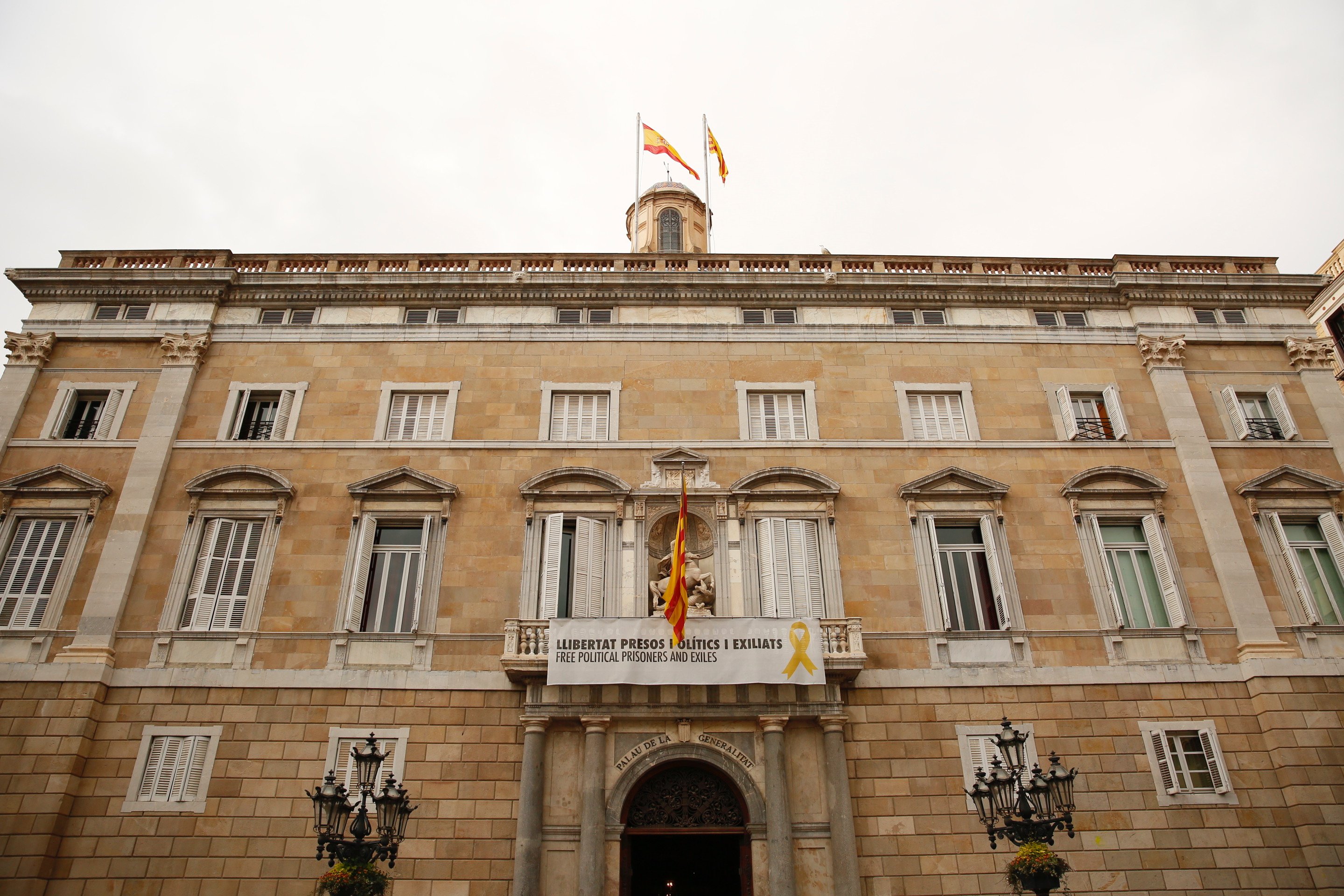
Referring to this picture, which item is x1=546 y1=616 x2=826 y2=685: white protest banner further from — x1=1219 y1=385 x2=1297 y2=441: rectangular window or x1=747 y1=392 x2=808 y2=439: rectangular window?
x1=1219 y1=385 x2=1297 y2=441: rectangular window

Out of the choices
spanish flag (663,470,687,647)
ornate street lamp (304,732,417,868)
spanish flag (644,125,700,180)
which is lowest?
ornate street lamp (304,732,417,868)

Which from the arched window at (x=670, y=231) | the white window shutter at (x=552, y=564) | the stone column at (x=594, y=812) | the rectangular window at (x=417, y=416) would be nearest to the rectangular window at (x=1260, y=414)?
the white window shutter at (x=552, y=564)

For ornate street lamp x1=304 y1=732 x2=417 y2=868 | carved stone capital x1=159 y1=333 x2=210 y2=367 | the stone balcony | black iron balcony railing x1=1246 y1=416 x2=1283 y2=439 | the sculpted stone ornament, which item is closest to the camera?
ornate street lamp x1=304 y1=732 x2=417 y2=868

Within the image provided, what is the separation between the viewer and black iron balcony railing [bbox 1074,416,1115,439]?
20141 millimetres

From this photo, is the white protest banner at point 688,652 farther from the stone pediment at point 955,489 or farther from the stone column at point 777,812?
the stone pediment at point 955,489

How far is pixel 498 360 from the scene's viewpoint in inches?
816

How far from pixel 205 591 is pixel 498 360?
786cm

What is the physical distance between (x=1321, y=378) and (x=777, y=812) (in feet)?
54.1

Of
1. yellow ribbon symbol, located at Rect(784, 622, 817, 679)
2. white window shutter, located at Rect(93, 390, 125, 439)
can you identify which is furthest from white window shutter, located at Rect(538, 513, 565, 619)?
white window shutter, located at Rect(93, 390, 125, 439)

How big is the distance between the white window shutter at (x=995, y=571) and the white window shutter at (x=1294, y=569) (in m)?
5.98

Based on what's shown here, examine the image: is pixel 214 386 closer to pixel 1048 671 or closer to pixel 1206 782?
pixel 1048 671

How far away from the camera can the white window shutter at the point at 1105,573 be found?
704 inches

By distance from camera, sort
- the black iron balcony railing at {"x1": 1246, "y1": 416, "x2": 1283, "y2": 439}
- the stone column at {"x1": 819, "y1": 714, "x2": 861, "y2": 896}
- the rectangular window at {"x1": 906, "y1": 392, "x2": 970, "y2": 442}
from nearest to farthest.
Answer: the stone column at {"x1": 819, "y1": 714, "x2": 861, "y2": 896}, the rectangular window at {"x1": 906, "y1": 392, "x2": 970, "y2": 442}, the black iron balcony railing at {"x1": 1246, "y1": 416, "x2": 1283, "y2": 439}

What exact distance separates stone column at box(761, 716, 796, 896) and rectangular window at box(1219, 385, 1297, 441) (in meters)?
12.9
